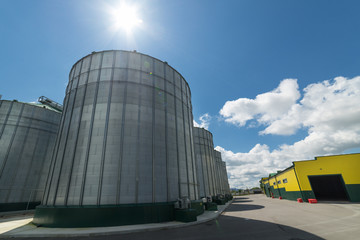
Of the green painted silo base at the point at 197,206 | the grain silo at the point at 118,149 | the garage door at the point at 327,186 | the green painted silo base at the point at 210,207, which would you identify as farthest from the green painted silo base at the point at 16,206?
the garage door at the point at 327,186

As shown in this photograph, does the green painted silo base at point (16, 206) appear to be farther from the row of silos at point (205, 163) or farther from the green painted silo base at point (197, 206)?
the row of silos at point (205, 163)

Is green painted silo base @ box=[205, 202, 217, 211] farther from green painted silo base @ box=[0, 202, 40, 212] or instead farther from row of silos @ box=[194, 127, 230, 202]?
green painted silo base @ box=[0, 202, 40, 212]

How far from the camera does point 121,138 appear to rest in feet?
51.1

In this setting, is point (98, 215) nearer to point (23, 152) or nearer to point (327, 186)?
point (23, 152)

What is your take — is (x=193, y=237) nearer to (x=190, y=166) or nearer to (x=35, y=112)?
(x=190, y=166)

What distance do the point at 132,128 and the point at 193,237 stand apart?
34.5 feet

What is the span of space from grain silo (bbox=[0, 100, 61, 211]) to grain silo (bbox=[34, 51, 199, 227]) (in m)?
14.3

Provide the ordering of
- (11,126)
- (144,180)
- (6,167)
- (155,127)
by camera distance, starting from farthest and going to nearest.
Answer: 1. (11,126)
2. (6,167)
3. (155,127)
4. (144,180)

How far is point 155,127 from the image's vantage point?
1753cm

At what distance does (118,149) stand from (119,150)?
13cm

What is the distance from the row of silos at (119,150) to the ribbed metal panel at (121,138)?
8 cm

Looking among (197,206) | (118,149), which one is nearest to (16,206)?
(118,149)

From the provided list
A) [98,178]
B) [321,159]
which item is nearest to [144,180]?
[98,178]

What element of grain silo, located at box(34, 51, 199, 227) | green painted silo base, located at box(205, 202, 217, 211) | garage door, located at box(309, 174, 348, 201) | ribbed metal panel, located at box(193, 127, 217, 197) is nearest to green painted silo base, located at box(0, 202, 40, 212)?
grain silo, located at box(34, 51, 199, 227)
